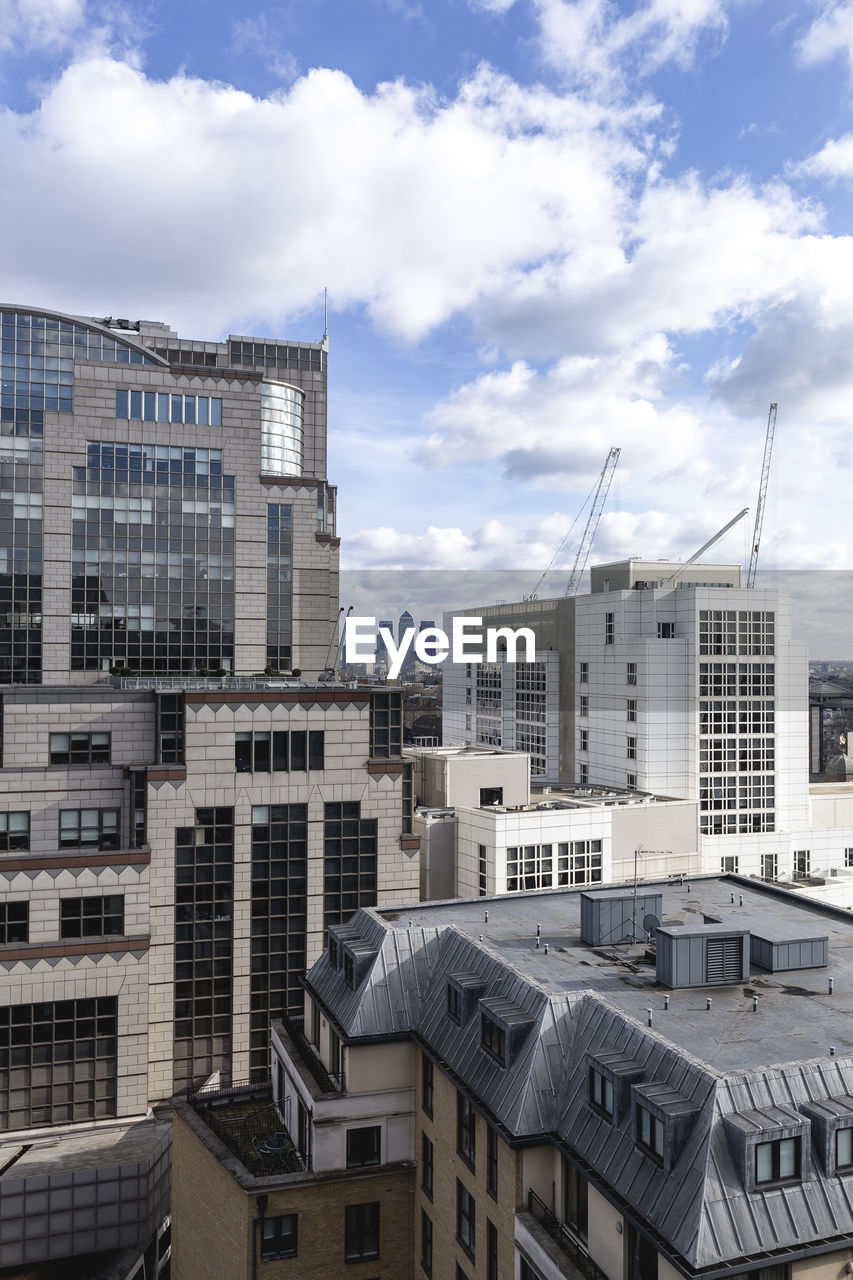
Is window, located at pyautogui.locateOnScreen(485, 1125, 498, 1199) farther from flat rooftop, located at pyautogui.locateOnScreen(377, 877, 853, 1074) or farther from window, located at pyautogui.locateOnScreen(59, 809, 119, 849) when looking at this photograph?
window, located at pyautogui.locateOnScreen(59, 809, 119, 849)

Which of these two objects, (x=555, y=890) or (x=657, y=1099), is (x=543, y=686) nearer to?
(x=555, y=890)

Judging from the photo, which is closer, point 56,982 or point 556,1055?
point 556,1055

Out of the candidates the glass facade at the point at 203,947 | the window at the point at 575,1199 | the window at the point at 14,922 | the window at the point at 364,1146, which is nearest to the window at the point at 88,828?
the glass facade at the point at 203,947

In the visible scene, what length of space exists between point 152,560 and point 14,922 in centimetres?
4643

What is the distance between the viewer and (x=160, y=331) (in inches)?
5531

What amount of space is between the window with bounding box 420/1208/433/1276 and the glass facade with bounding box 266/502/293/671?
6466cm

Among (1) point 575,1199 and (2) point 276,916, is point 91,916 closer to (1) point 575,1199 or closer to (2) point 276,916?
(2) point 276,916

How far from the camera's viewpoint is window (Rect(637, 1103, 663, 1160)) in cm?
2947

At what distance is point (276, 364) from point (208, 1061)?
111508 mm

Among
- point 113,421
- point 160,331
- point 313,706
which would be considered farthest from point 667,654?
point 160,331

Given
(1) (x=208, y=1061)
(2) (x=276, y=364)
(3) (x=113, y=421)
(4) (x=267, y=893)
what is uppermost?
A: (2) (x=276, y=364)

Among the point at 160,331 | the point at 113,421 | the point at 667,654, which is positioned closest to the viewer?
the point at 113,421

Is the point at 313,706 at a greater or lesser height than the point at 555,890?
greater

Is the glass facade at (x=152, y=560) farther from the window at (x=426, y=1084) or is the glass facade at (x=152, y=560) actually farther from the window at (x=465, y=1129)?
the window at (x=465, y=1129)
